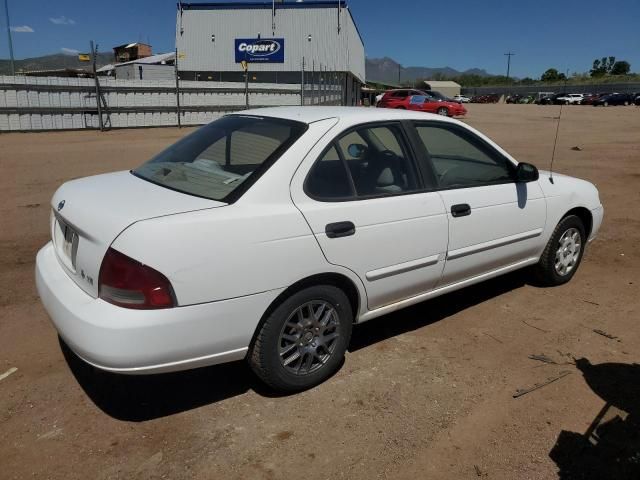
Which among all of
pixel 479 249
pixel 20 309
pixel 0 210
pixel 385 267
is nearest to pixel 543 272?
pixel 479 249

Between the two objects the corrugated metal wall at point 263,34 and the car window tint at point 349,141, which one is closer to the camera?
the car window tint at point 349,141

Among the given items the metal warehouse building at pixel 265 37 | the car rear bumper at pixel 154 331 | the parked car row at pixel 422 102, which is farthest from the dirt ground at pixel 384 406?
the metal warehouse building at pixel 265 37

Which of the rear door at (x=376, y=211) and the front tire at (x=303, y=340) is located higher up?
the rear door at (x=376, y=211)

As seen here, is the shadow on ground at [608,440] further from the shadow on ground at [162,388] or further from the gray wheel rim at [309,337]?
the shadow on ground at [162,388]

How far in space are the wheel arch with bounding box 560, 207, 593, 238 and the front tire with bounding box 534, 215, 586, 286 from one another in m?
0.04

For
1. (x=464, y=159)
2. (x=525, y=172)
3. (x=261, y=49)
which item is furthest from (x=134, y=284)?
(x=261, y=49)

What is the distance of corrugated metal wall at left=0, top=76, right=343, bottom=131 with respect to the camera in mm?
17797

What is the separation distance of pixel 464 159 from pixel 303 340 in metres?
2.12

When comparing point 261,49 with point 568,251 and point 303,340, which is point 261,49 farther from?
point 303,340

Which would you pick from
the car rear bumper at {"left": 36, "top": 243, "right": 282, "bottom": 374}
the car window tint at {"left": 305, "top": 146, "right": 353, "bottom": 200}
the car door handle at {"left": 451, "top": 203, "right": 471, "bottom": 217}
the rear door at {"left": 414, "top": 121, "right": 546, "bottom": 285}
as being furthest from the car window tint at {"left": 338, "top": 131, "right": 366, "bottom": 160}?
the car rear bumper at {"left": 36, "top": 243, "right": 282, "bottom": 374}

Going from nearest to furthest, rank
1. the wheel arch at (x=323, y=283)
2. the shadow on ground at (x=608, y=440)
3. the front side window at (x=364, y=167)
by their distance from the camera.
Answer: the shadow on ground at (x=608, y=440) → the wheel arch at (x=323, y=283) → the front side window at (x=364, y=167)

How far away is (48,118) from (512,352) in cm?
1894

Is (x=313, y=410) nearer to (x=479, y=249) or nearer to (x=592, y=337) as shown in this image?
(x=479, y=249)

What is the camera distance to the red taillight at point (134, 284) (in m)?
2.53
